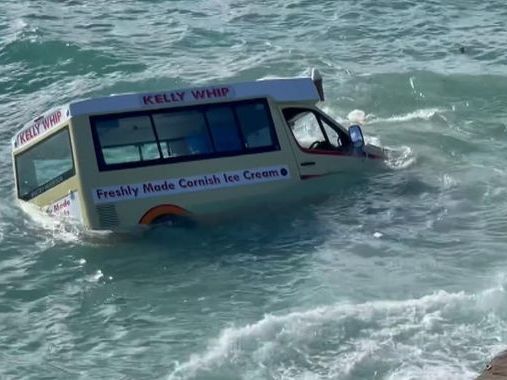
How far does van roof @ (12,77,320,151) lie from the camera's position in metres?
17.8

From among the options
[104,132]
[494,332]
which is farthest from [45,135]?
[494,332]

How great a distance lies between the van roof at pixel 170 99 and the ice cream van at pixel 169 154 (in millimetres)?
16

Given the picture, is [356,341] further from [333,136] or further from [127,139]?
[333,136]

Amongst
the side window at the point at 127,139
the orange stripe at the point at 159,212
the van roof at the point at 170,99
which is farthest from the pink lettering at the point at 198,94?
the orange stripe at the point at 159,212

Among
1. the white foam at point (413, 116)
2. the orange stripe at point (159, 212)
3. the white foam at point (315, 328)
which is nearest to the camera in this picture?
the white foam at point (315, 328)

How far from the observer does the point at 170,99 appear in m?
18.2

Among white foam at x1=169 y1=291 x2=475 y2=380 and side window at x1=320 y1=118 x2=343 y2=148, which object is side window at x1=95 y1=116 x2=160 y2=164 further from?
white foam at x1=169 y1=291 x2=475 y2=380

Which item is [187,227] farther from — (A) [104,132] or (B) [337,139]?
(B) [337,139]

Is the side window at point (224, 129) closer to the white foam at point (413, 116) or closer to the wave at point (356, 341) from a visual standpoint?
the wave at point (356, 341)

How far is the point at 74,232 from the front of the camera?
17828 mm

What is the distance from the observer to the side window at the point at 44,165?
17859 millimetres

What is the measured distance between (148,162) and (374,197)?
386 centimetres

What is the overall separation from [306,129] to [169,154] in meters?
2.49

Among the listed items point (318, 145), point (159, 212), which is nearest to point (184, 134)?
point (159, 212)
